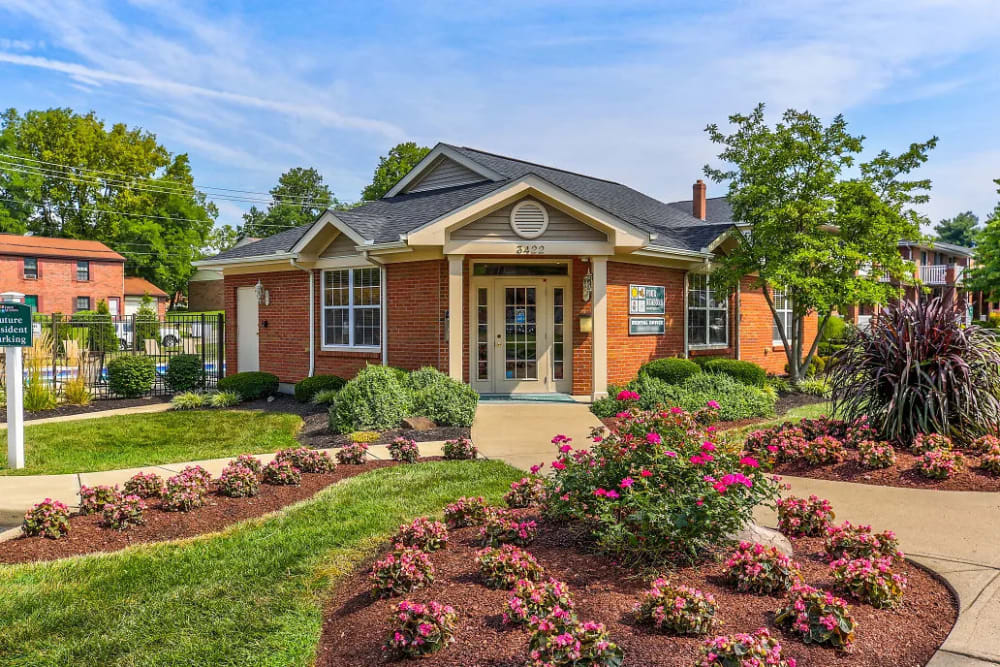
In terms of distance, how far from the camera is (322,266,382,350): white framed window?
552 inches

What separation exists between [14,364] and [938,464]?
10379 mm

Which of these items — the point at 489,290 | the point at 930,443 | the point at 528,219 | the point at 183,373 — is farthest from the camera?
the point at 183,373

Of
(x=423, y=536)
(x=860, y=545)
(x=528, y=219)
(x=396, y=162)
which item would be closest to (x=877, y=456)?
(x=860, y=545)

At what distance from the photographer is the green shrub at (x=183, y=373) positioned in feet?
51.8

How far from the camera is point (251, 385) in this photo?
1458cm

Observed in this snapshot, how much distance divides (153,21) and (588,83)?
25.9 feet

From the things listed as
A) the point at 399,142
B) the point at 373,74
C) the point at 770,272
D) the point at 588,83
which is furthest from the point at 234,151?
the point at 770,272

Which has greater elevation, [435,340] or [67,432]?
[435,340]

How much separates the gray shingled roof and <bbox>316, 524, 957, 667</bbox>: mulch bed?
9.78m

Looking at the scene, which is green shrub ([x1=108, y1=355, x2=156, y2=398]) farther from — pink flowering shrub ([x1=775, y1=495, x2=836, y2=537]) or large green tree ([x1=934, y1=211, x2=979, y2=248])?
large green tree ([x1=934, y1=211, x2=979, y2=248])

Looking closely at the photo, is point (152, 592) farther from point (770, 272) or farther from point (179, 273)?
point (179, 273)

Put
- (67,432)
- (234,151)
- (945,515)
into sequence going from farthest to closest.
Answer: (234,151) → (67,432) → (945,515)

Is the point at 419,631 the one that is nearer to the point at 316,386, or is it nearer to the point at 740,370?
the point at 316,386

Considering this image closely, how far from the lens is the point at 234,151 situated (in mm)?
40031
